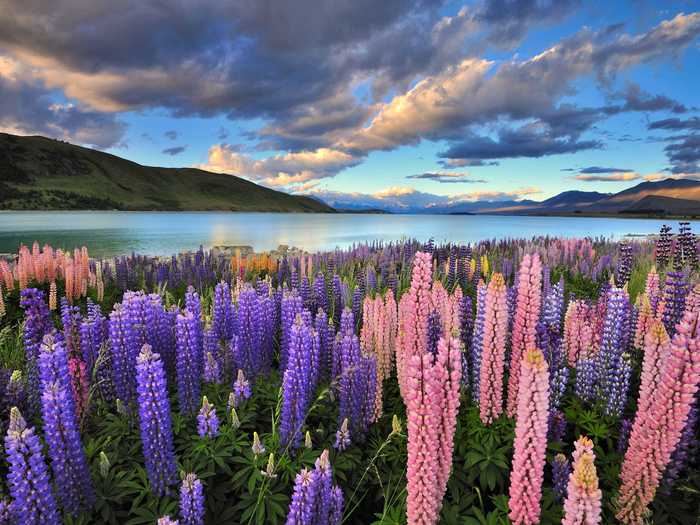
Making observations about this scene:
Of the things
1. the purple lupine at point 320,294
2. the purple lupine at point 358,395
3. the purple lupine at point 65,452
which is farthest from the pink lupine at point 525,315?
the purple lupine at point 320,294

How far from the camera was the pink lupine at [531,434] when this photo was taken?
86.7 inches

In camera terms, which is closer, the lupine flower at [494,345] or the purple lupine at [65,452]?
the purple lupine at [65,452]

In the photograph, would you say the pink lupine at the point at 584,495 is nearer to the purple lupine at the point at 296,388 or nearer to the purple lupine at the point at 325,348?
the purple lupine at the point at 296,388

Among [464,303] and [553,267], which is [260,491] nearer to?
[464,303]

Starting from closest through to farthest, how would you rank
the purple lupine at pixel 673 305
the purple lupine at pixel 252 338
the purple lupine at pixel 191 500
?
the purple lupine at pixel 191 500
the purple lupine at pixel 673 305
the purple lupine at pixel 252 338

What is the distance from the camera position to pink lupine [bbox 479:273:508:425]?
131 inches

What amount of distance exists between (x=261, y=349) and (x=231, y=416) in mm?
1344

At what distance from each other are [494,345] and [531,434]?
1.17 meters

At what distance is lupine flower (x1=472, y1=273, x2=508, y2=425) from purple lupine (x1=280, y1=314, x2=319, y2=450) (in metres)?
1.55

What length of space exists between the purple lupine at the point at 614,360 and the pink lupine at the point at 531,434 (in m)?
1.98

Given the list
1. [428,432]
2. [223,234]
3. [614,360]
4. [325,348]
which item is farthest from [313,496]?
[223,234]

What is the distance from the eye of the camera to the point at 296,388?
352 centimetres

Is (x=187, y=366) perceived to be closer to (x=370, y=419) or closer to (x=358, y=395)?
(x=358, y=395)

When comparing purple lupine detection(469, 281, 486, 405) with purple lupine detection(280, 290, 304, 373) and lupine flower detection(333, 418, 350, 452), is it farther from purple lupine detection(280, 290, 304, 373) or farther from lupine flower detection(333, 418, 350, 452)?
purple lupine detection(280, 290, 304, 373)
